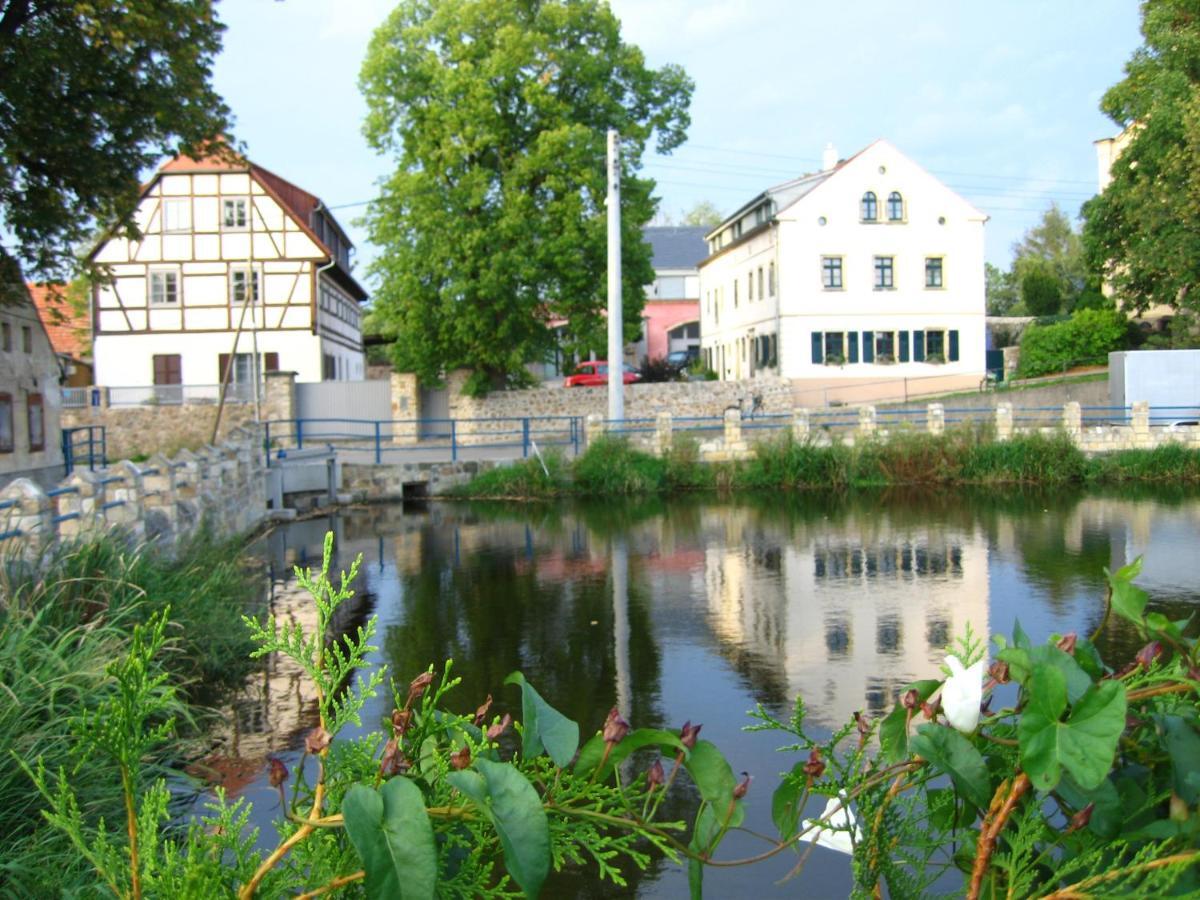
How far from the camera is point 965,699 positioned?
221cm

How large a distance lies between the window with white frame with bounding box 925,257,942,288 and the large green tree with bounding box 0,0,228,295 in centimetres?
3276

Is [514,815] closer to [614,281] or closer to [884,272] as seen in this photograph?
[614,281]

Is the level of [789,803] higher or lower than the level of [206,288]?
lower

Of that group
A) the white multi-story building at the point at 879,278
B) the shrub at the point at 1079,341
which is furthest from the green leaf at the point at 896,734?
the white multi-story building at the point at 879,278

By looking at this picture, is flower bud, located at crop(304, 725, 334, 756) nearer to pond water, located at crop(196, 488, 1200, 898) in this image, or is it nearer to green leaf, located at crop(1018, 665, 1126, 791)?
green leaf, located at crop(1018, 665, 1126, 791)

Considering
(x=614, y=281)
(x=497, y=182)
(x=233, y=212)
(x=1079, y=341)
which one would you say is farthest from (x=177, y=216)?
(x=1079, y=341)

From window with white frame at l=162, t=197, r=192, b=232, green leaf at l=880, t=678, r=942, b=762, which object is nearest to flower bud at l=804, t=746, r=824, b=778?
green leaf at l=880, t=678, r=942, b=762

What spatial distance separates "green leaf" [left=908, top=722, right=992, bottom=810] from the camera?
2156 millimetres

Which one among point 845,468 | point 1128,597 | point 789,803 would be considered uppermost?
point 1128,597

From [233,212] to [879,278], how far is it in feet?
80.4

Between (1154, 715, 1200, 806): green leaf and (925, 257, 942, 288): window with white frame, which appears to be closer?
(1154, 715, 1200, 806): green leaf

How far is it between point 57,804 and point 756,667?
24.3 ft

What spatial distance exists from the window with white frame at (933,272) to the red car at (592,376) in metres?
11.9

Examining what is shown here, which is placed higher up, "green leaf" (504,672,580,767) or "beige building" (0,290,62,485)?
"beige building" (0,290,62,485)
